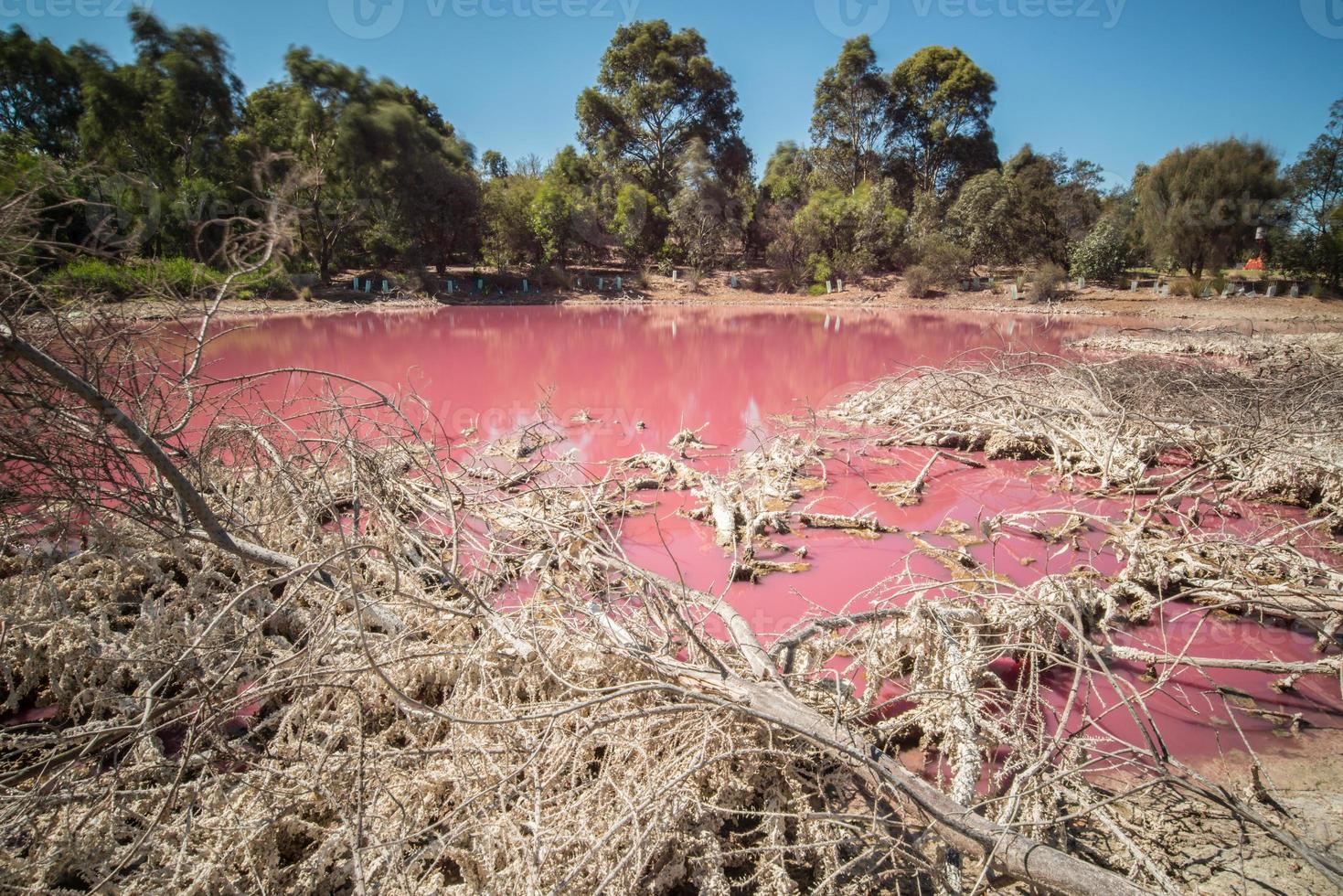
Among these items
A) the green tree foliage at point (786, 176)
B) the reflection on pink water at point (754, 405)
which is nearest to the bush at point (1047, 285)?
the reflection on pink water at point (754, 405)

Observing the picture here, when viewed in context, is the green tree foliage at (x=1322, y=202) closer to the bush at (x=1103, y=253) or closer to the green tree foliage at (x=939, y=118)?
the bush at (x=1103, y=253)

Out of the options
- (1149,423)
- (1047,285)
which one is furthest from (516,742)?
(1047,285)

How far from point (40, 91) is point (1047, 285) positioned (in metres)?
39.1

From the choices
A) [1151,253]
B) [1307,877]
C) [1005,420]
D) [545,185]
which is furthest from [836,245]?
[1307,877]

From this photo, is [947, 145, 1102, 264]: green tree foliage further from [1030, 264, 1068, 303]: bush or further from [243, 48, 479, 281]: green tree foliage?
[243, 48, 479, 281]: green tree foliage

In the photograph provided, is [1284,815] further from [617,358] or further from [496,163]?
[496,163]

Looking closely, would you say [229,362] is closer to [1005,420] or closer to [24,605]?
[24,605]

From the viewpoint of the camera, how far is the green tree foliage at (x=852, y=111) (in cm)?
3697

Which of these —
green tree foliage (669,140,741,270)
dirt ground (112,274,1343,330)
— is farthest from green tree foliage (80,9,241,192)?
→ green tree foliage (669,140,741,270)

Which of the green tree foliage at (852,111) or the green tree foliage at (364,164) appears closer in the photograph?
the green tree foliage at (364,164)

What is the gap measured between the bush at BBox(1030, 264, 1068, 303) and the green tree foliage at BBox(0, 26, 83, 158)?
3634cm

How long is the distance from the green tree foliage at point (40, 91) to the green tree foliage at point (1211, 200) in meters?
40.5

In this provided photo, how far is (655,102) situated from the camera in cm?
3556

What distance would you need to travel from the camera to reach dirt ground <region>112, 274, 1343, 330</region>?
18609 millimetres
